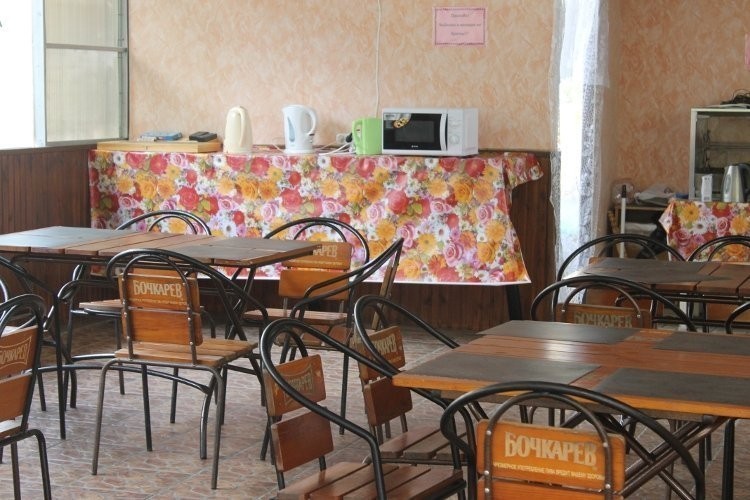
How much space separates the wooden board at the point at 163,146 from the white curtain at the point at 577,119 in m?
1.89

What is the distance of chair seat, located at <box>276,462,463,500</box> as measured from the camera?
2.57 meters

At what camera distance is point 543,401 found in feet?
7.82

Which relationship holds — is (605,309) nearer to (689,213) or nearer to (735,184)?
(689,213)

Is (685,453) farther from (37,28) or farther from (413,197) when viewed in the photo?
(37,28)

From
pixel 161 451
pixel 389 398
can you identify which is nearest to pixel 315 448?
pixel 389 398

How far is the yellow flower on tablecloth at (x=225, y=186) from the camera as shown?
6.34 meters

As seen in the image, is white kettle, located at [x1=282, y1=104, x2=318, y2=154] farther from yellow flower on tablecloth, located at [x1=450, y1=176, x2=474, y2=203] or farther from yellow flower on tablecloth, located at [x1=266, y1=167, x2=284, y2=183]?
yellow flower on tablecloth, located at [x1=450, y1=176, x2=474, y2=203]

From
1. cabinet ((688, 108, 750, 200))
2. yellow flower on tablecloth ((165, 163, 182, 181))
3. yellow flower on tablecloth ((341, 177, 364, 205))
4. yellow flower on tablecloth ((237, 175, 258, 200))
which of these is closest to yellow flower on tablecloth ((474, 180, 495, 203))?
yellow flower on tablecloth ((341, 177, 364, 205))

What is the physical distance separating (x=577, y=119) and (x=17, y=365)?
3.95m

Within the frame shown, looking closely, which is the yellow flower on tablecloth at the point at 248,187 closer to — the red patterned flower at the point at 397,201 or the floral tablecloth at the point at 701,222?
the red patterned flower at the point at 397,201

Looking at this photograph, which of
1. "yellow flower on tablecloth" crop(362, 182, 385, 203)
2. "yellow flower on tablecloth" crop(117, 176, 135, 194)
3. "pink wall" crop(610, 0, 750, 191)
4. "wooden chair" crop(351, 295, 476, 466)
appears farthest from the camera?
"pink wall" crop(610, 0, 750, 191)

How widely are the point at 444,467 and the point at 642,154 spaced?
514 cm

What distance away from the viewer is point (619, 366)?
265cm

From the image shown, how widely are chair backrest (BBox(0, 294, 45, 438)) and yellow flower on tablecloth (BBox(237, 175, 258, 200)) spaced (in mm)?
3308
